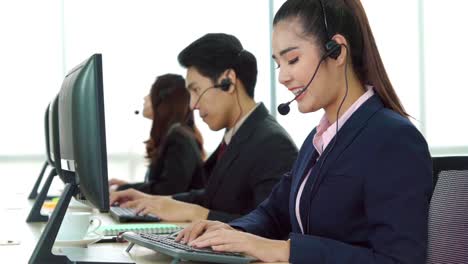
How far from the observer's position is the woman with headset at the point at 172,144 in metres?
3.36

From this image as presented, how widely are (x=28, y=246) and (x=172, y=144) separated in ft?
5.54

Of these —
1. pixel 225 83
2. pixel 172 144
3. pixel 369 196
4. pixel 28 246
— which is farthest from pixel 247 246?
pixel 172 144

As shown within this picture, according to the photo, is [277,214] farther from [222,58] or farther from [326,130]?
[222,58]

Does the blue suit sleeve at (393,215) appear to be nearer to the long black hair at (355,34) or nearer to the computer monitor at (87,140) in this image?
the long black hair at (355,34)

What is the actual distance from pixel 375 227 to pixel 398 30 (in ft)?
14.9

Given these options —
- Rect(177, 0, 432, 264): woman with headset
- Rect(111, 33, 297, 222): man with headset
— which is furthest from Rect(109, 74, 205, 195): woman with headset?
Rect(177, 0, 432, 264): woman with headset

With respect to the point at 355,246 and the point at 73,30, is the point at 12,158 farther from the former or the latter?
the point at 355,246

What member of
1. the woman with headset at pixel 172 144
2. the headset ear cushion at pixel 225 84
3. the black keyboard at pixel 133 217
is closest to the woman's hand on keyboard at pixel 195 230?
the black keyboard at pixel 133 217

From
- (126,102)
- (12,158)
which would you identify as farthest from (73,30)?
(12,158)

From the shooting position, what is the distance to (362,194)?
1.37m

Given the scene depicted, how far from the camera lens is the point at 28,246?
5.76 feet

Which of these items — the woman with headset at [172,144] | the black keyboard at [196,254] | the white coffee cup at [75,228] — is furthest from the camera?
the woman with headset at [172,144]

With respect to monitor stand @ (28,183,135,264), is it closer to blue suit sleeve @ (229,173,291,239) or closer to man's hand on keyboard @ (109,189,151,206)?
blue suit sleeve @ (229,173,291,239)

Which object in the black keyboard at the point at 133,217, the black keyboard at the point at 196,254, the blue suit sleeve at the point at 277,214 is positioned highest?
the black keyboard at the point at 196,254
